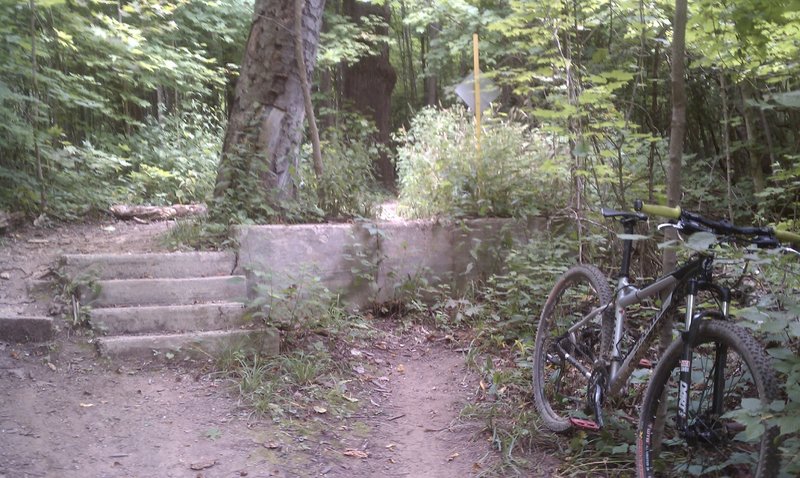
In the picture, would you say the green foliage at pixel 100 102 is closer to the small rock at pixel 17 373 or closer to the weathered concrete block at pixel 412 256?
the small rock at pixel 17 373

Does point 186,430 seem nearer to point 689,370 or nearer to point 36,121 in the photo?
point 689,370

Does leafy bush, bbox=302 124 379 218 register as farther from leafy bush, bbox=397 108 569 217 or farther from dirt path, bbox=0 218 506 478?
dirt path, bbox=0 218 506 478

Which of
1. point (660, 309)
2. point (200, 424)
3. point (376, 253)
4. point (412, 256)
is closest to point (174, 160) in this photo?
point (376, 253)

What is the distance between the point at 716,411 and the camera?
243 cm

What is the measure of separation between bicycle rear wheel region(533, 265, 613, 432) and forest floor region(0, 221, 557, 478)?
38 cm

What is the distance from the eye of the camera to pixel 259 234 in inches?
203

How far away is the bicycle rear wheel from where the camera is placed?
3406mm

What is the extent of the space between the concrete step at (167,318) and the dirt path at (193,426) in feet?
0.72

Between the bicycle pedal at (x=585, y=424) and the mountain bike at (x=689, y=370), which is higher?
the mountain bike at (x=689, y=370)

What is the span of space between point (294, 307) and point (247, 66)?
2.68 metres

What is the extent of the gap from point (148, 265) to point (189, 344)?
3.12 feet

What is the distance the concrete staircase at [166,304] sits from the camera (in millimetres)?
4250

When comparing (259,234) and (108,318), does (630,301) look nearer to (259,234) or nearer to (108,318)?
(259,234)

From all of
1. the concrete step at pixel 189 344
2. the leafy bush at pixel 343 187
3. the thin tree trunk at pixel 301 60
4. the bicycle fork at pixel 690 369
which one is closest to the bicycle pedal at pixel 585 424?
the bicycle fork at pixel 690 369
